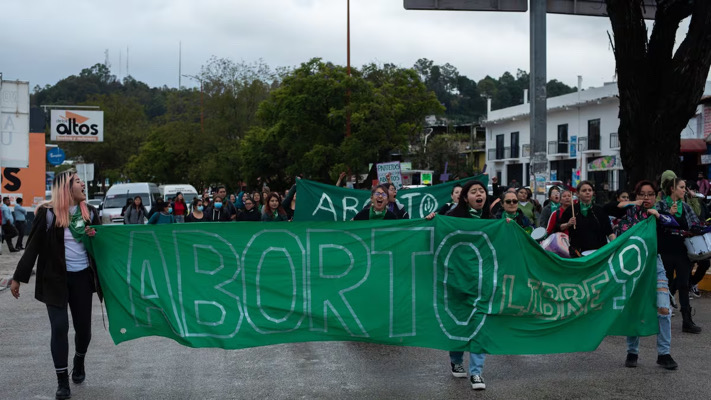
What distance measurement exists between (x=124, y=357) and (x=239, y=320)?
6.21ft

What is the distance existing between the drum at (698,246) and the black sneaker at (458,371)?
11.4ft

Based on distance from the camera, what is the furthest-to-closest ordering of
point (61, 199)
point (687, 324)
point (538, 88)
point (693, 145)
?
point (693, 145)
point (538, 88)
point (687, 324)
point (61, 199)

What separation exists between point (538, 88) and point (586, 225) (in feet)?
33.9

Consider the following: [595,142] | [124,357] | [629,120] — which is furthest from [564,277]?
[595,142]

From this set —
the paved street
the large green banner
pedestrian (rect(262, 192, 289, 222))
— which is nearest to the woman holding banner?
the paved street

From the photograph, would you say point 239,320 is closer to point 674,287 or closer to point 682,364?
point 682,364

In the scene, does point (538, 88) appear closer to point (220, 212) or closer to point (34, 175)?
point (220, 212)

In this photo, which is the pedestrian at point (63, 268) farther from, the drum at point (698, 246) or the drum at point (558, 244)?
the drum at point (698, 246)

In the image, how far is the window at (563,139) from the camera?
58562mm

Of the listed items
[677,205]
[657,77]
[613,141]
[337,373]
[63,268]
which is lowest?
[337,373]

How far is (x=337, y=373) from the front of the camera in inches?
298

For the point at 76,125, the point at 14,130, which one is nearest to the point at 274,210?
the point at 14,130

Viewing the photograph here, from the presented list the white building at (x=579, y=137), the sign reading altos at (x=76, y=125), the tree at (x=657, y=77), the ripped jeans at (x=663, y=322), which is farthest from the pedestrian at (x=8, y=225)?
the white building at (x=579, y=137)

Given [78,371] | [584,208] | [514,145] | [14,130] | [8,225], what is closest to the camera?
[78,371]
